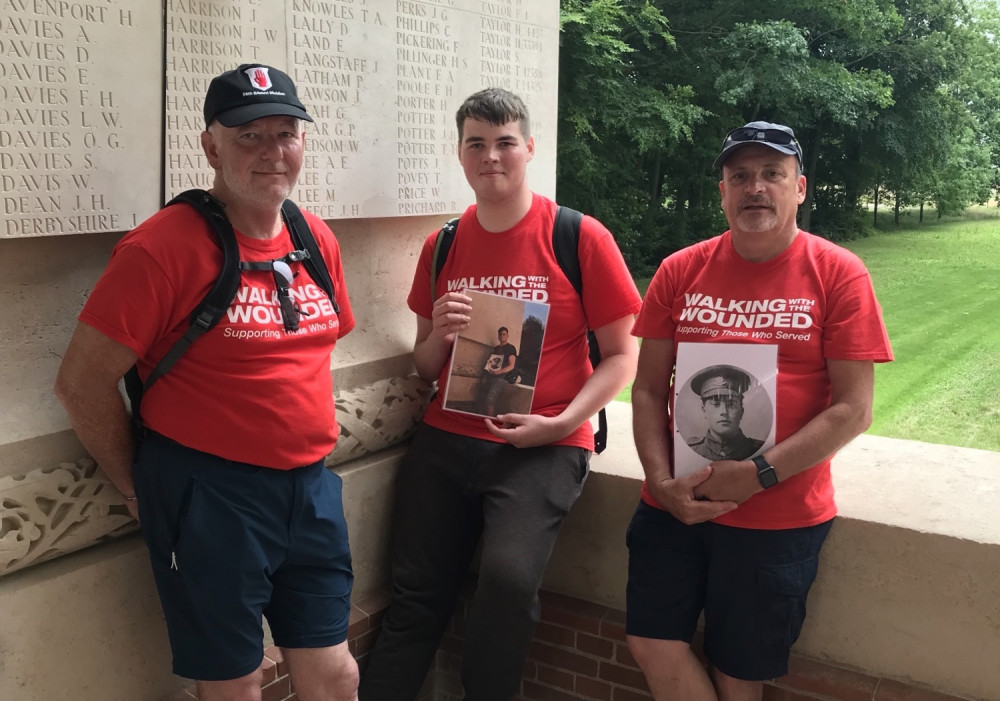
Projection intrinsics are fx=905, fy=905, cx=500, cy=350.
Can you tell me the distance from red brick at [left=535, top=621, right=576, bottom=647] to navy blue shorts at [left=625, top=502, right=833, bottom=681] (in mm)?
603

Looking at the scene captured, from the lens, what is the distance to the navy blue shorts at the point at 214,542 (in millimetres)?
1969

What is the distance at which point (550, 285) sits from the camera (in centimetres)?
265

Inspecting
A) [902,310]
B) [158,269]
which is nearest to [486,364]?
[158,269]

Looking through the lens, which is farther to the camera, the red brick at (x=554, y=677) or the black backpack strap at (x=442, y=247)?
the red brick at (x=554, y=677)

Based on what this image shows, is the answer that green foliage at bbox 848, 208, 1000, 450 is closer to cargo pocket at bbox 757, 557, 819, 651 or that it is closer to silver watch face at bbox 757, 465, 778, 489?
cargo pocket at bbox 757, 557, 819, 651

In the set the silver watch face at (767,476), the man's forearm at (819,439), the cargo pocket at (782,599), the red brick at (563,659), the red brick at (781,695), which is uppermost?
the man's forearm at (819,439)

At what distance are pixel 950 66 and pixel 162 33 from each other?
5211 mm

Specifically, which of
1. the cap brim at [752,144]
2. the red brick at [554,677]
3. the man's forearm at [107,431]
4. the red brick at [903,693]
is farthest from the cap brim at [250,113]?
the red brick at [903,693]

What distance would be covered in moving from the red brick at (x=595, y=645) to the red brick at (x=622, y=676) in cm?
3

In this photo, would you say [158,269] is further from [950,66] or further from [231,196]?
[950,66]

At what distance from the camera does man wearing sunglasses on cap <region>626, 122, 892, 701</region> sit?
215cm

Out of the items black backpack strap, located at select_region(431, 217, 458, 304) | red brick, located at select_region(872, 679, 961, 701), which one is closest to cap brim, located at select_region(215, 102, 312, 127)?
black backpack strap, located at select_region(431, 217, 458, 304)

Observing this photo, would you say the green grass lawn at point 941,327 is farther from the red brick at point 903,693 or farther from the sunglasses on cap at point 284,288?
the sunglasses on cap at point 284,288

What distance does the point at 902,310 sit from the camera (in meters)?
5.02
